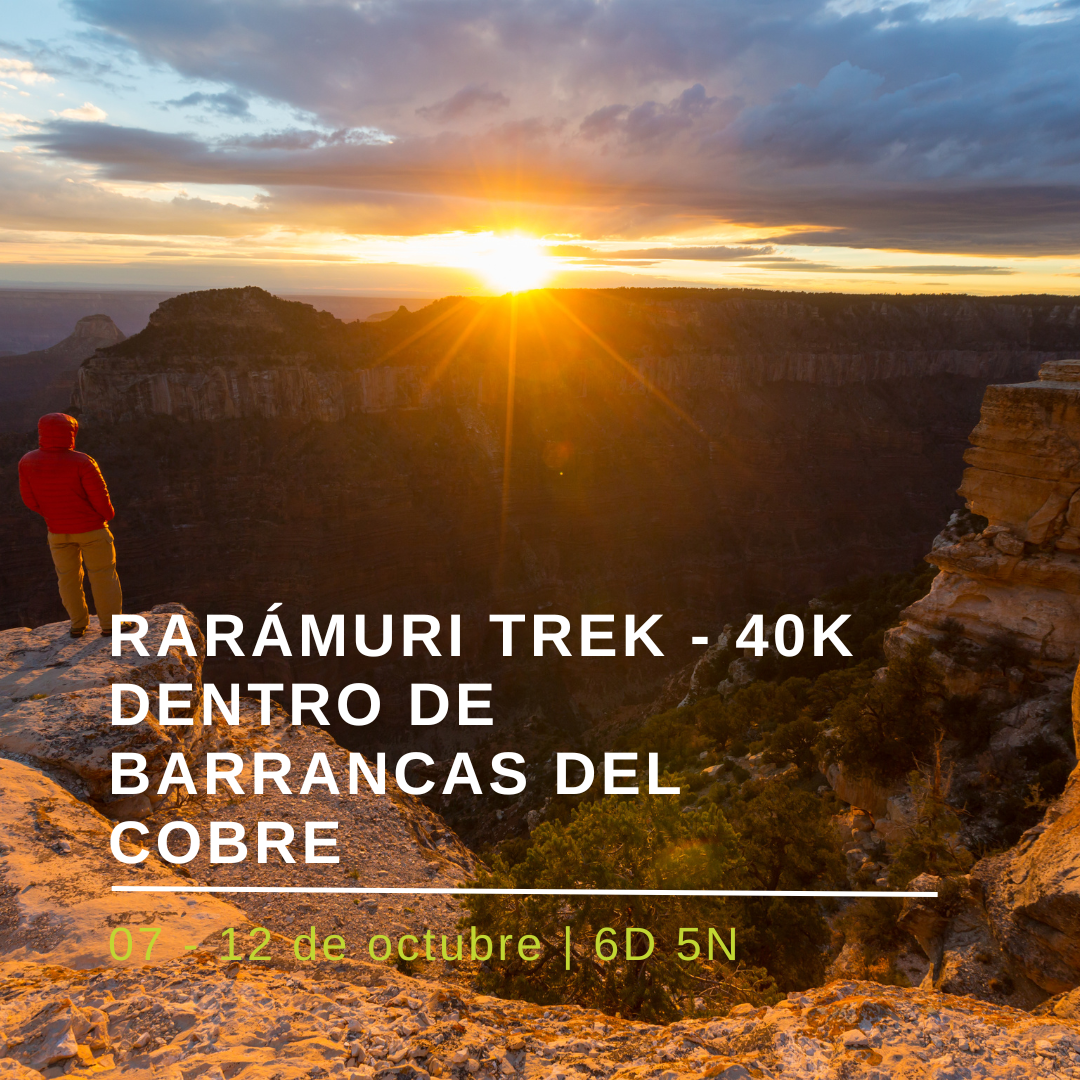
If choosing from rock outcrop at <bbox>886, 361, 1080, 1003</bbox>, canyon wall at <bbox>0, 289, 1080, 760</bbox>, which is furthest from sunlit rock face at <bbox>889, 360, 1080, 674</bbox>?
canyon wall at <bbox>0, 289, 1080, 760</bbox>

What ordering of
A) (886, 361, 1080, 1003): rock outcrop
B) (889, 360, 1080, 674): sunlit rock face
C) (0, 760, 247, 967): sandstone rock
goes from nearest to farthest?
(0, 760, 247, 967): sandstone rock → (886, 361, 1080, 1003): rock outcrop → (889, 360, 1080, 674): sunlit rock face

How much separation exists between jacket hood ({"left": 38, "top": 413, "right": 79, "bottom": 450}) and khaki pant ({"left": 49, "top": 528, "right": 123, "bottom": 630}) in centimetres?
126

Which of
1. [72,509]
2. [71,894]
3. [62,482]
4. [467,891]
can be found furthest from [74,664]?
[467,891]

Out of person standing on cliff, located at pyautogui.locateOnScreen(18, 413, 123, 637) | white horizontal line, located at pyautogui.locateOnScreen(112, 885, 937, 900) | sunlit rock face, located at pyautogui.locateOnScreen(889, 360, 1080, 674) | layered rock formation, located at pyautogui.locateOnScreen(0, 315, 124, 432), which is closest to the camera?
white horizontal line, located at pyautogui.locateOnScreen(112, 885, 937, 900)

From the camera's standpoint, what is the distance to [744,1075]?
397 centimetres

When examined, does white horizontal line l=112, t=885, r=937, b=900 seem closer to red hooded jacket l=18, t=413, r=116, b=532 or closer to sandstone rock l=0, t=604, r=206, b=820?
sandstone rock l=0, t=604, r=206, b=820

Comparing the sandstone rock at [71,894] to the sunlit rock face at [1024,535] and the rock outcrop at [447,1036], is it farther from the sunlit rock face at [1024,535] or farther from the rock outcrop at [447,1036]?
the sunlit rock face at [1024,535]

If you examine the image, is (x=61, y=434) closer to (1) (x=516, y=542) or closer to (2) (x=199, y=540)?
(2) (x=199, y=540)

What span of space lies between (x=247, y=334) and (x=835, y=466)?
51554mm

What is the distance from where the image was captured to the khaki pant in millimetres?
9367

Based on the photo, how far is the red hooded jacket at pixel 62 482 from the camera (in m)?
8.61

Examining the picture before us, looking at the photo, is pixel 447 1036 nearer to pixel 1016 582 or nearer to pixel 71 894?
pixel 71 894

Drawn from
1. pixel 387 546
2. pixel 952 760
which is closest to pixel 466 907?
pixel 952 760

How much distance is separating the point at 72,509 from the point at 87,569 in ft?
3.07
